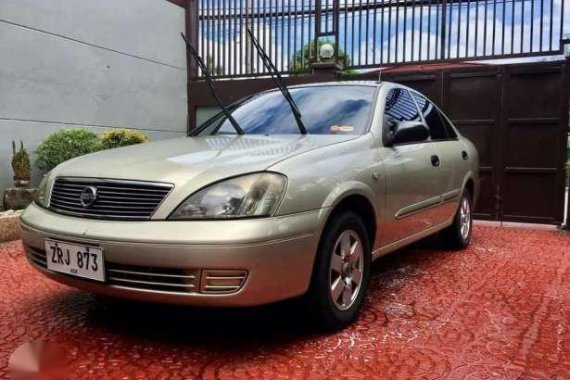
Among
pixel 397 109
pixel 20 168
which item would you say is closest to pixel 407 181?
pixel 397 109

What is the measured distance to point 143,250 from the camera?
2.45 metres

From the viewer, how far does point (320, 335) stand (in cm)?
292

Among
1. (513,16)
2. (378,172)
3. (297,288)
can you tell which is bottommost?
(297,288)

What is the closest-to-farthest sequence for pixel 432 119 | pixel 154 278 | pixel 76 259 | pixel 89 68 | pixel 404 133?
pixel 154 278
pixel 76 259
pixel 404 133
pixel 432 119
pixel 89 68

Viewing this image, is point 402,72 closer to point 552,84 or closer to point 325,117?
point 552,84

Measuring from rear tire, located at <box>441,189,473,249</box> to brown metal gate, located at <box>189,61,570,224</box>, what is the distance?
1.94 meters

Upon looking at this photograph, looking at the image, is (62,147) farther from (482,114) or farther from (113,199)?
(482,114)

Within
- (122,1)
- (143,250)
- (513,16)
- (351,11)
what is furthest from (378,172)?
(122,1)

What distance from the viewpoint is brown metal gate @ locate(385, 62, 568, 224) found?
22.5ft

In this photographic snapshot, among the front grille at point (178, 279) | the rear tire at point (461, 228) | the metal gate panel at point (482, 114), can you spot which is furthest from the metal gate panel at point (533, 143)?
the front grille at point (178, 279)

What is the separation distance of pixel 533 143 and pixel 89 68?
6227 mm

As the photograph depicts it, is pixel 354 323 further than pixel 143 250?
Yes

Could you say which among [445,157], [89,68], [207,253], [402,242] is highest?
[89,68]

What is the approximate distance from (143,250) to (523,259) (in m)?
3.86
